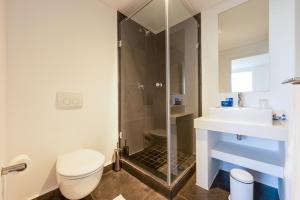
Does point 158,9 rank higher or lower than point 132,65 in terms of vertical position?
higher

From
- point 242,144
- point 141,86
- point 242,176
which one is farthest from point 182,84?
point 242,176

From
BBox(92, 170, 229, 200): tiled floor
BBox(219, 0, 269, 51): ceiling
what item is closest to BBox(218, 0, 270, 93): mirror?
BBox(219, 0, 269, 51): ceiling

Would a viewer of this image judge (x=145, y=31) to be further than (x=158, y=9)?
Yes

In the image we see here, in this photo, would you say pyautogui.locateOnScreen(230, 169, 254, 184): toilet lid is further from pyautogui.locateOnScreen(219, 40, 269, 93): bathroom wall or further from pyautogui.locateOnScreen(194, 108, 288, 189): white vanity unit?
pyautogui.locateOnScreen(219, 40, 269, 93): bathroom wall

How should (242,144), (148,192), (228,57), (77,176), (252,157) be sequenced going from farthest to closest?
(228,57)
(242,144)
(148,192)
(252,157)
(77,176)

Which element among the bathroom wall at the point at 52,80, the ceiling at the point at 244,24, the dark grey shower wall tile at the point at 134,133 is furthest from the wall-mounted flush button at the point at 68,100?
the ceiling at the point at 244,24

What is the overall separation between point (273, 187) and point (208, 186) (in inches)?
28.9

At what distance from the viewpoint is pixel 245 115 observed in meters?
1.41

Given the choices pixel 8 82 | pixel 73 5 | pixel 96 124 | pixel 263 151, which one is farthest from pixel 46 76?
pixel 263 151

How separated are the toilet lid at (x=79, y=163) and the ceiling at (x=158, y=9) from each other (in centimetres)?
177

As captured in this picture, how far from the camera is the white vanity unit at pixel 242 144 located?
1.23 meters

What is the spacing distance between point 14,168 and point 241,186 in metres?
1.59

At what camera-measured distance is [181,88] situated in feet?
6.27

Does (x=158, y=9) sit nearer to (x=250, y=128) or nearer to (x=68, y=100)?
(x=68, y=100)
